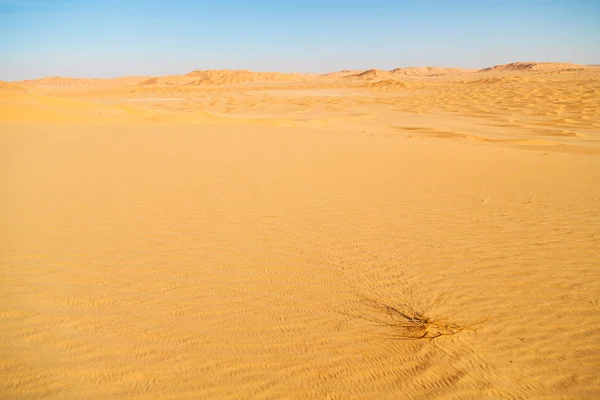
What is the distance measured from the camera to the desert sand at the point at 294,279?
241 cm

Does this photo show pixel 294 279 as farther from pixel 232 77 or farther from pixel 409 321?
pixel 232 77

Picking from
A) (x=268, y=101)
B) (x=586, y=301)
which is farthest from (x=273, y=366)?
(x=268, y=101)

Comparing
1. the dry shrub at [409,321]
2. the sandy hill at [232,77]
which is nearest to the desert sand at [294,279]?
the dry shrub at [409,321]

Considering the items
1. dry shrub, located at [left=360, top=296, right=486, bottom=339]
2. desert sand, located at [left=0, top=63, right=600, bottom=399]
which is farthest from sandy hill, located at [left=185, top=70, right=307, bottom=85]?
dry shrub, located at [left=360, top=296, right=486, bottom=339]

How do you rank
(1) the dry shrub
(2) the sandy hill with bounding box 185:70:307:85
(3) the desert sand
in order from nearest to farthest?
(3) the desert sand, (1) the dry shrub, (2) the sandy hill with bounding box 185:70:307:85

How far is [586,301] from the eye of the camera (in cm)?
331

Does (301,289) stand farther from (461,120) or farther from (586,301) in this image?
(461,120)

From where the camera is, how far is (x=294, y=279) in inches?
138

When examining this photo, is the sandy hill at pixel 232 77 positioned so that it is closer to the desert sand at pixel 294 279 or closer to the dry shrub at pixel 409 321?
the desert sand at pixel 294 279

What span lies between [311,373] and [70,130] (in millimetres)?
11803

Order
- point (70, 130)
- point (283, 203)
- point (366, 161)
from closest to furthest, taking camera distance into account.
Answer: point (283, 203) → point (366, 161) → point (70, 130)

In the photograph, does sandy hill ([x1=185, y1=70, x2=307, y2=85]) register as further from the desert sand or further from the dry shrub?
the dry shrub

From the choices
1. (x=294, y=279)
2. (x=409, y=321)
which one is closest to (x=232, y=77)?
(x=294, y=279)

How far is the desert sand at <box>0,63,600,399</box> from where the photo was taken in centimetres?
241
